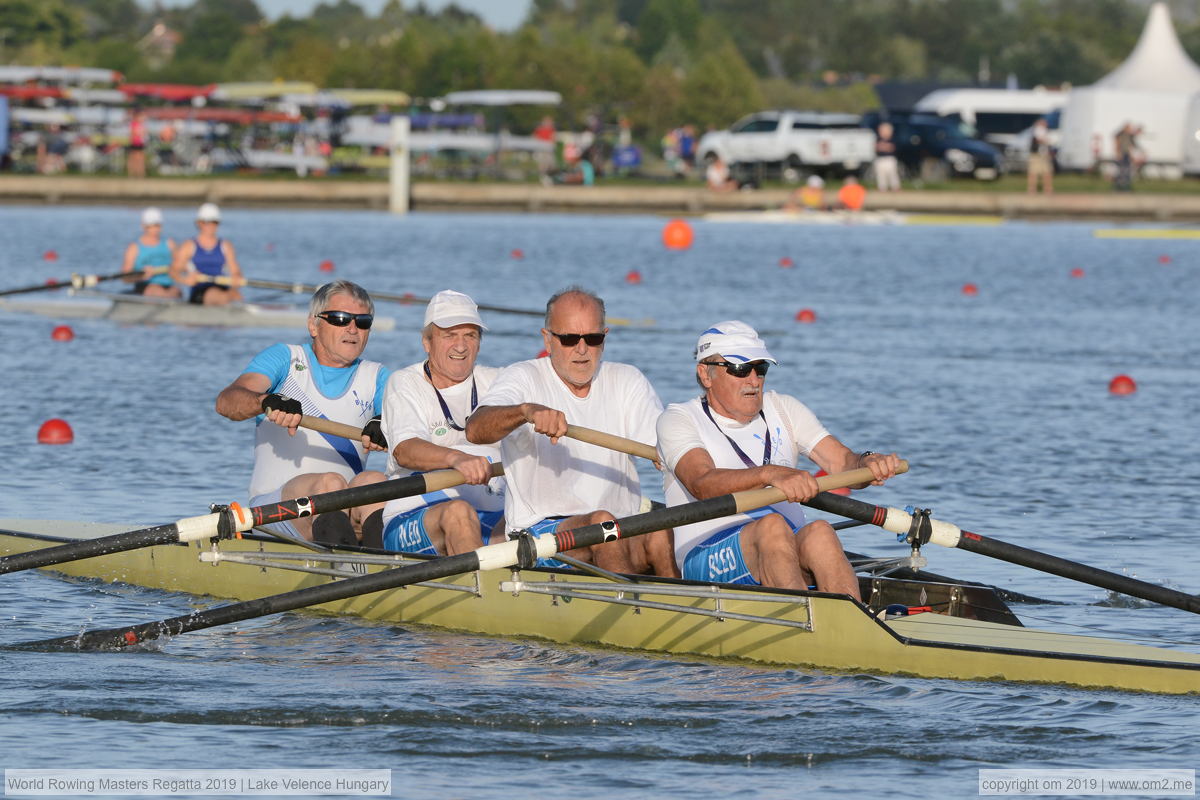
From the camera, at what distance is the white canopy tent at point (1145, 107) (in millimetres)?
51750

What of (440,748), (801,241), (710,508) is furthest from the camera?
(801,241)

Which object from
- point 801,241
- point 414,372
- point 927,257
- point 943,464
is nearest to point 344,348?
point 414,372

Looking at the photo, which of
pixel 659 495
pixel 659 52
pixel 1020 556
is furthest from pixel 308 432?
pixel 659 52

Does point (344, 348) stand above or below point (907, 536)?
above

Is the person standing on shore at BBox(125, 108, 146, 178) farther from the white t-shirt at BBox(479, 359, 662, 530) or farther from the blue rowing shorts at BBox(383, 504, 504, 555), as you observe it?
the white t-shirt at BBox(479, 359, 662, 530)

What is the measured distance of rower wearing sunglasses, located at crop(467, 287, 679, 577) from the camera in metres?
8.67

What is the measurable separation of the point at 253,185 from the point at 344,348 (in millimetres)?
38319

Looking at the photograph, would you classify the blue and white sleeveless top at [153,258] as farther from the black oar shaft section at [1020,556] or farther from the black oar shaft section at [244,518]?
the black oar shaft section at [1020,556]

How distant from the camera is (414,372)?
9430 millimetres

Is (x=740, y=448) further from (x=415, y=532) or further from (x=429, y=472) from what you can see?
(x=415, y=532)

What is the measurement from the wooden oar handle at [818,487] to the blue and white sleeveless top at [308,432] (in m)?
2.69

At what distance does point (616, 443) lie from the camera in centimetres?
869

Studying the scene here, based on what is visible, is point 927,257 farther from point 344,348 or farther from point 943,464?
point 344,348

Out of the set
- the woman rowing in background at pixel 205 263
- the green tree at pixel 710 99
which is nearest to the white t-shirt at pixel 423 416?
the woman rowing in background at pixel 205 263
